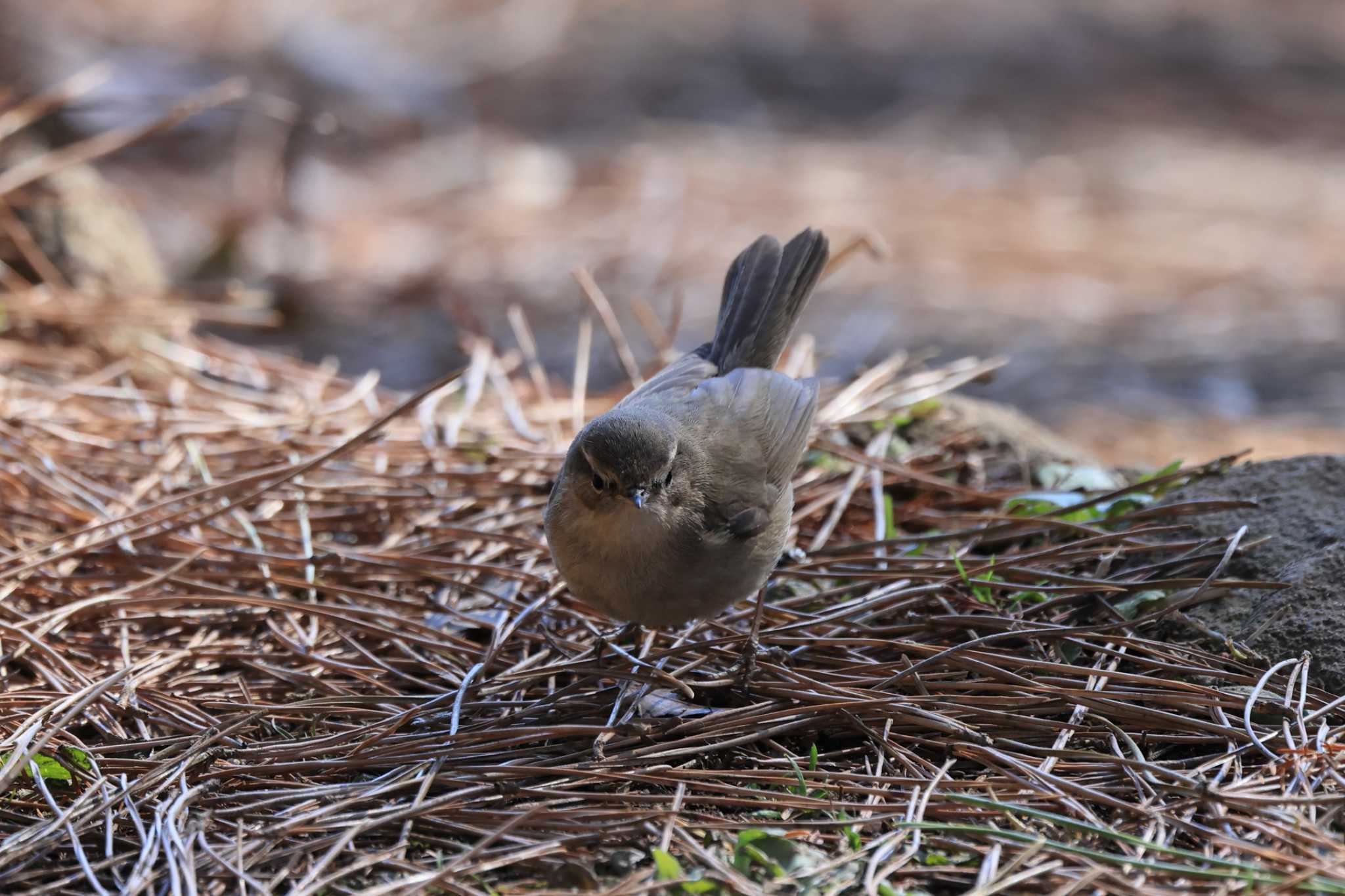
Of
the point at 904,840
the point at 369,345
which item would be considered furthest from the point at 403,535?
the point at 369,345

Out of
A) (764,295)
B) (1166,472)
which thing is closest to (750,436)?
(764,295)

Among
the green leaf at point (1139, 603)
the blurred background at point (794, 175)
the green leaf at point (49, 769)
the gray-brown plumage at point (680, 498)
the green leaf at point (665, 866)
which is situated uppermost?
the gray-brown plumage at point (680, 498)

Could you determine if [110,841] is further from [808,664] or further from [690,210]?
[690,210]

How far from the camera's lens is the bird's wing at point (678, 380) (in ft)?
11.7

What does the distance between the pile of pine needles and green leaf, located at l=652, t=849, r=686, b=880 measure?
2 cm

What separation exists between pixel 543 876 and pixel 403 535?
1788 mm

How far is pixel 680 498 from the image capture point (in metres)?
3.10

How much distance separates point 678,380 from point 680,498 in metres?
0.68

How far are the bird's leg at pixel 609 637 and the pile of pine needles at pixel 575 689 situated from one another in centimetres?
4

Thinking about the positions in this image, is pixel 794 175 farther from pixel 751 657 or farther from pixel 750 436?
pixel 751 657

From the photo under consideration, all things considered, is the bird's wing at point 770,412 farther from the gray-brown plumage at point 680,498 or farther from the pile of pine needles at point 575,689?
the pile of pine needles at point 575,689

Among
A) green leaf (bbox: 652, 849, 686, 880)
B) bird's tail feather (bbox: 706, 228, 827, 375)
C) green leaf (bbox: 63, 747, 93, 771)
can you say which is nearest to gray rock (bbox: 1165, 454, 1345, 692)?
bird's tail feather (bbox: 706, 228, 827, 375)

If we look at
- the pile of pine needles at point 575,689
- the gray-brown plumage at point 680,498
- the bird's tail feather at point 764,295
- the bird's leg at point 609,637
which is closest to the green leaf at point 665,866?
the pile of pine needles at point 575,689

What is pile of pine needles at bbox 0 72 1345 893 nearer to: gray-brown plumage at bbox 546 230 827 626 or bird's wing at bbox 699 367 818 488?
gray-brown plumage at bbox 546 230 827 626
